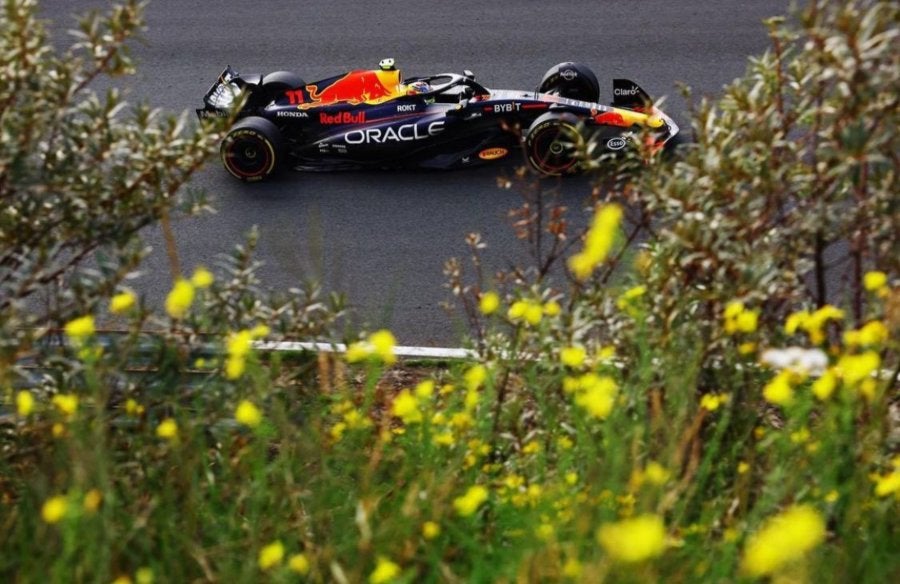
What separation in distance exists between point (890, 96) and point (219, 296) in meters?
2.43

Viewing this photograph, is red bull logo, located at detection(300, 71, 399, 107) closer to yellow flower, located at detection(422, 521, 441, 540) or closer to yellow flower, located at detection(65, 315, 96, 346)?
yellow flower, located at detection(65, 315, 96, 346)

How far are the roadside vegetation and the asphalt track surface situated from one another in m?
2.33

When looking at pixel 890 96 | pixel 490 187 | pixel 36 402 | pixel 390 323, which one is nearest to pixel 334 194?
pixel 490 187

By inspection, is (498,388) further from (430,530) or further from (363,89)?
(363,89)

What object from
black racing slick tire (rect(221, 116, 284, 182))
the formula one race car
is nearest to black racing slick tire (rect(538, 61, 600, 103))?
the formula one race car

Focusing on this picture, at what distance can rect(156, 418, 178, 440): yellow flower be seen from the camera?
3.77 meters

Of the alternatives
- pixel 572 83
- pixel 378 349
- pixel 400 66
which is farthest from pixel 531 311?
pixel 400 66

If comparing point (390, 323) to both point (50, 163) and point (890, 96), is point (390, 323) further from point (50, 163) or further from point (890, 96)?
point (890, 96)

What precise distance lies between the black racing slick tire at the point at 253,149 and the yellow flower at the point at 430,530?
233 inches

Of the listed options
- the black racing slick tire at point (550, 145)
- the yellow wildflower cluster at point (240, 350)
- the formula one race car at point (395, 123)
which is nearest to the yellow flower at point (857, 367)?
the yellow wildflower cluster at point (240, 350)

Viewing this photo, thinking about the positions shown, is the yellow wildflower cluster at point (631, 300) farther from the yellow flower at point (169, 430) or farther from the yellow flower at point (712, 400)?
the yellow flower at point (169, 430)

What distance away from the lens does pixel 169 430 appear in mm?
3758

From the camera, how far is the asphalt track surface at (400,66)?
8039mm

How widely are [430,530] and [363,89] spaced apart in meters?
6.42
